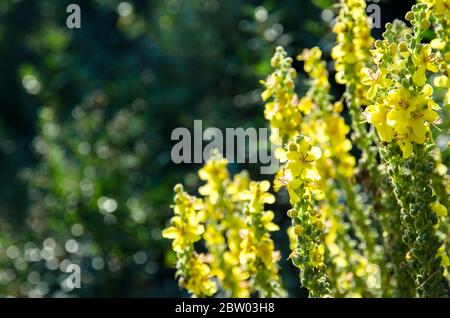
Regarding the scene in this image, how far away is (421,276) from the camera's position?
1.53m

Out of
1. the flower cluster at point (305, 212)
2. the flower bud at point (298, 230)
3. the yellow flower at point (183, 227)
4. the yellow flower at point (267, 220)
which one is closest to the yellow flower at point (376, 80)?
the flower cluster at point (305, 212)

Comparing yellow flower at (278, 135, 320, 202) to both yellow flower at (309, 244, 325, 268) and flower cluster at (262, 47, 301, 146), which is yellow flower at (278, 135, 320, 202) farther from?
flower cluster at (262, 47, 301, 146)

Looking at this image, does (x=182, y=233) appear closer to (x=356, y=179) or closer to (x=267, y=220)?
(x=267, y=220)

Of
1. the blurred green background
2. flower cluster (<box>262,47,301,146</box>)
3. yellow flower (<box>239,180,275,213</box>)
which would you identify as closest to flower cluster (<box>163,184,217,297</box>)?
yellow flower (<box>239,180,275,213</box>)

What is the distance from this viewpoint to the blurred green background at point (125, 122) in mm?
3615

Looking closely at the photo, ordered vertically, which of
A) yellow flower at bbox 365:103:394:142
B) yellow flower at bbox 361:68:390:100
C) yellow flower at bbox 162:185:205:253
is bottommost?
yellow flower at bbox 162:185:205:253

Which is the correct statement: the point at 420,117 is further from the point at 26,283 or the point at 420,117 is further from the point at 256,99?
the point at 26,283

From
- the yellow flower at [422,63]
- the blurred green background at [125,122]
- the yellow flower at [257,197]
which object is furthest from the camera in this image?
the blurred green background at [125,122]

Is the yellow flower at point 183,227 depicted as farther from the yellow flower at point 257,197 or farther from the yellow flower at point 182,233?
the yellow flower at point 257,197

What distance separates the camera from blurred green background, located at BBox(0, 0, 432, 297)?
11.9 ft

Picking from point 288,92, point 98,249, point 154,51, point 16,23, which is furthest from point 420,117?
point 16,23

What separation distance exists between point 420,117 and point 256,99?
222 cm

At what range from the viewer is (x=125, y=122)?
12.8 ft

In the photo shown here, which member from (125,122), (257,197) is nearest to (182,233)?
(257,197)
